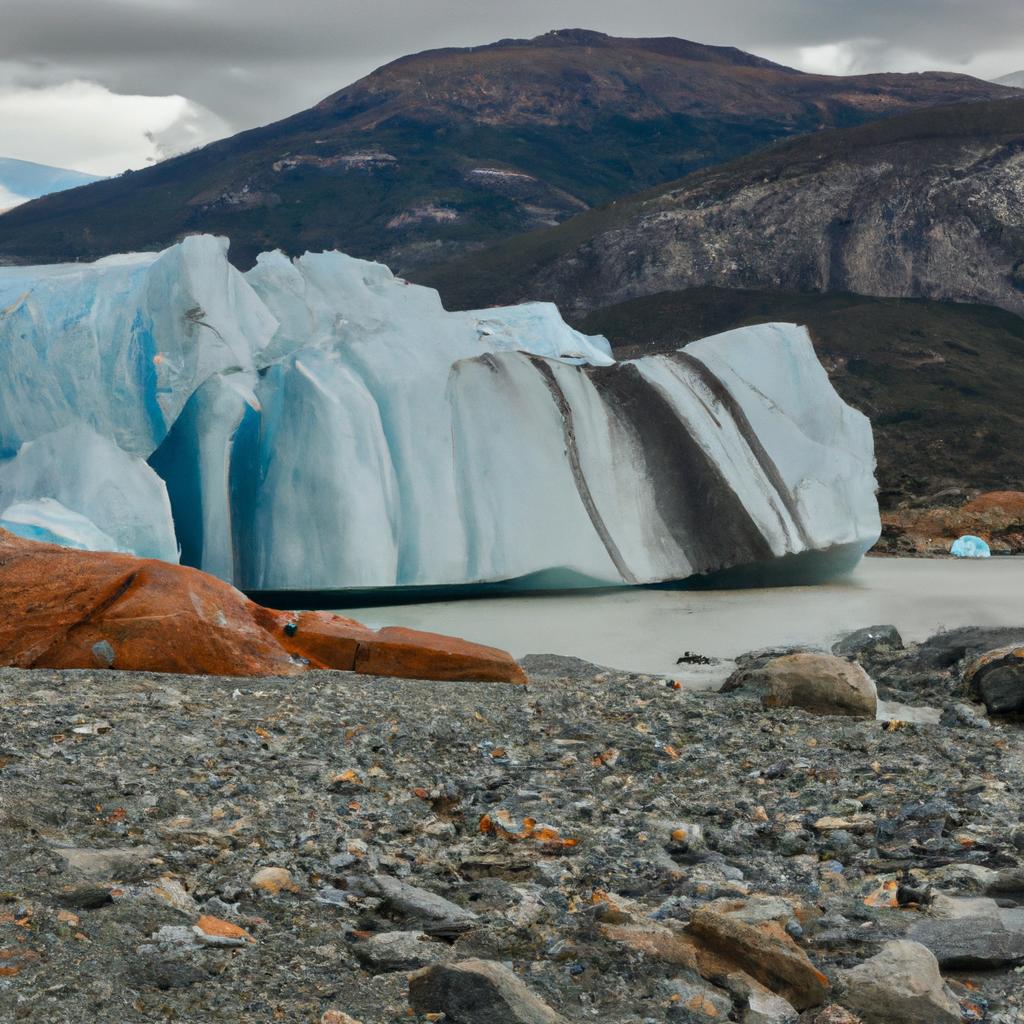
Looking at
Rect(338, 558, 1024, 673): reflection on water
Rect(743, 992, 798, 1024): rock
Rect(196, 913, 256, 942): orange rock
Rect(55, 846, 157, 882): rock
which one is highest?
Rect(55, 846, 157, 882): rock

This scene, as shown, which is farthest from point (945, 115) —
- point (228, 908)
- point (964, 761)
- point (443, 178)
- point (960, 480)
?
point (228, 908)

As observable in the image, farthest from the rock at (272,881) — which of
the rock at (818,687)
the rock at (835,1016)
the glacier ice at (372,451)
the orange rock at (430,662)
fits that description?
the glacier ice at (372,451)

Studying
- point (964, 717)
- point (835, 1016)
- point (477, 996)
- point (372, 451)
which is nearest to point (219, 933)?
point (477, 996)

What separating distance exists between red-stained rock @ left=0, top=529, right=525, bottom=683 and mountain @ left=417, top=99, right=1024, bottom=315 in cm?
3255

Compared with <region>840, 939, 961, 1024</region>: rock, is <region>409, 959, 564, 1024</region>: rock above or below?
above

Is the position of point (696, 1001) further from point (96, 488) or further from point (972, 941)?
point (96, 488)

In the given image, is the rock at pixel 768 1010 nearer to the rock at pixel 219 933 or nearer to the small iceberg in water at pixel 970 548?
the rock at pixel 219 933

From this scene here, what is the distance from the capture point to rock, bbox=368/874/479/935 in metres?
2.88

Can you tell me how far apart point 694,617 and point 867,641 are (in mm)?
1665

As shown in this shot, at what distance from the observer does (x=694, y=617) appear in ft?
31.6

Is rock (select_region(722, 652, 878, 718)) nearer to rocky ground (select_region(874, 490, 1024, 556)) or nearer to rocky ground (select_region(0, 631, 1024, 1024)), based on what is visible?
rocky ground (select_region(0, 631, 1024, 1024))

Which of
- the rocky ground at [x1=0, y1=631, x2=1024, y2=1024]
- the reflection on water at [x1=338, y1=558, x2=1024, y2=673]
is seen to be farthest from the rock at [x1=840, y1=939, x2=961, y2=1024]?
the reflection on water at [x1=338, y1=558, x2=1024, y2=673]

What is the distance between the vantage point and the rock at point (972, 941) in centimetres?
276

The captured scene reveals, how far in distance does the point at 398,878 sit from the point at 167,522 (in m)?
6.96
